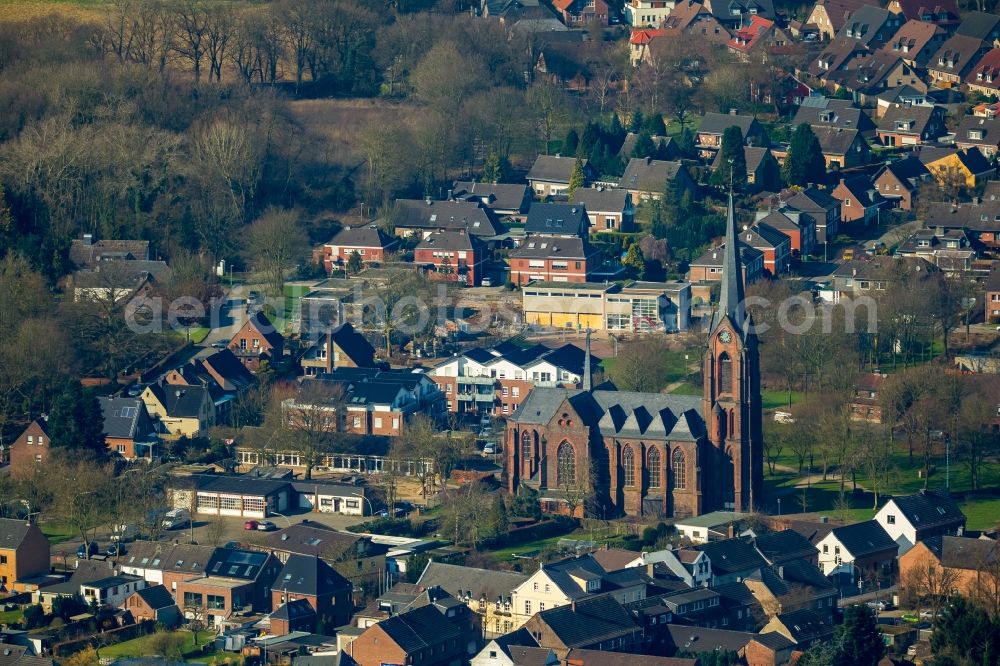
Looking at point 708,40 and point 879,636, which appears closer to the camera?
point 879,636

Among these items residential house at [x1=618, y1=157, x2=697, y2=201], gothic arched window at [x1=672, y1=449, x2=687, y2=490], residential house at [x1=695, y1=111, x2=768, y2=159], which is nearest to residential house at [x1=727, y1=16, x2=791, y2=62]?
residential house at [x1=695, y1=111, x2=768, y2=159]

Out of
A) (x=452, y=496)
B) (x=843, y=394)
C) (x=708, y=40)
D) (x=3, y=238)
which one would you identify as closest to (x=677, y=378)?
(x=843, y=394)

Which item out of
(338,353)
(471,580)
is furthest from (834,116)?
(471,580)

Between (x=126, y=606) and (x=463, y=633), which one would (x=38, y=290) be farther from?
(x=463, y=633)

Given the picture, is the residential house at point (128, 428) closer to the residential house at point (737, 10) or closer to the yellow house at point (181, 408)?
the yellow house at point (181, 408)

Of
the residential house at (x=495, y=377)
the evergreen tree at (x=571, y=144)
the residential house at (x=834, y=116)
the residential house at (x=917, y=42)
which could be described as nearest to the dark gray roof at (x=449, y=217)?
the evergreen tree at (x=571, y=144)

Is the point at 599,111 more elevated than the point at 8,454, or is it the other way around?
the point at 599,111

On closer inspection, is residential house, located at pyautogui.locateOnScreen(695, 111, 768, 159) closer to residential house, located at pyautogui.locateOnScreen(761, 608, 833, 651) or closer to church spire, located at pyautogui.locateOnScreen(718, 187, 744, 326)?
church spire, located at pyautogui.locateOnScreen(718, 187, 744, 326)
